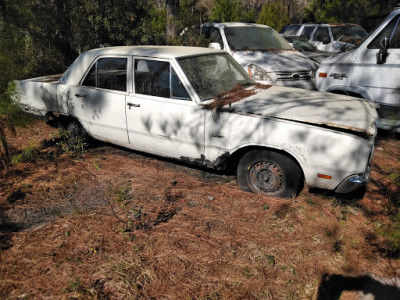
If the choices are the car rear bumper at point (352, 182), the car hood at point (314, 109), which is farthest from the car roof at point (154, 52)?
the car rear bumper at point (352, 182)

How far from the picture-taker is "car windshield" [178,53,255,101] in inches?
163

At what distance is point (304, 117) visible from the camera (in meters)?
3.49

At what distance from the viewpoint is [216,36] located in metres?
8.45

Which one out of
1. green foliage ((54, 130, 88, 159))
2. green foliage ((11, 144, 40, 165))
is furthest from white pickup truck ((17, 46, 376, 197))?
green foliage ((11, 144, 40, 165))

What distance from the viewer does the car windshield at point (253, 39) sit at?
782 cm

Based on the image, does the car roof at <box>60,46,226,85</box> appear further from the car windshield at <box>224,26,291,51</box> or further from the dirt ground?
the car windshield at <box>224,26,291,51</box>

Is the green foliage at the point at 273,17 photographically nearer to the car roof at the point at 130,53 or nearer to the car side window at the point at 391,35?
the car side window at the point at 391,35

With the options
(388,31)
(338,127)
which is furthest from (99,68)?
(388,31)

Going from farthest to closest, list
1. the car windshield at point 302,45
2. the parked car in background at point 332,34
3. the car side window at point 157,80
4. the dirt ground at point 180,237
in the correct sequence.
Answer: the parked car in background at point 332,34, the car windshield at point 302,45, the car side window at point 157,80, the dirt ground at point 180,237

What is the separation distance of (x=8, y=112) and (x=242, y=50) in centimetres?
505

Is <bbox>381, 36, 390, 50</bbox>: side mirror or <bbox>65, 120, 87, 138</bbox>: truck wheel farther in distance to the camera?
<bbox>65, 120, 87, 138</bbox>: truck wheel

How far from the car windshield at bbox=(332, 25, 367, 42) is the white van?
6.62 metres

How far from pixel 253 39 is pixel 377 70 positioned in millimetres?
3436

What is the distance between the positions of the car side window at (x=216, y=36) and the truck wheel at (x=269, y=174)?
194 inches
